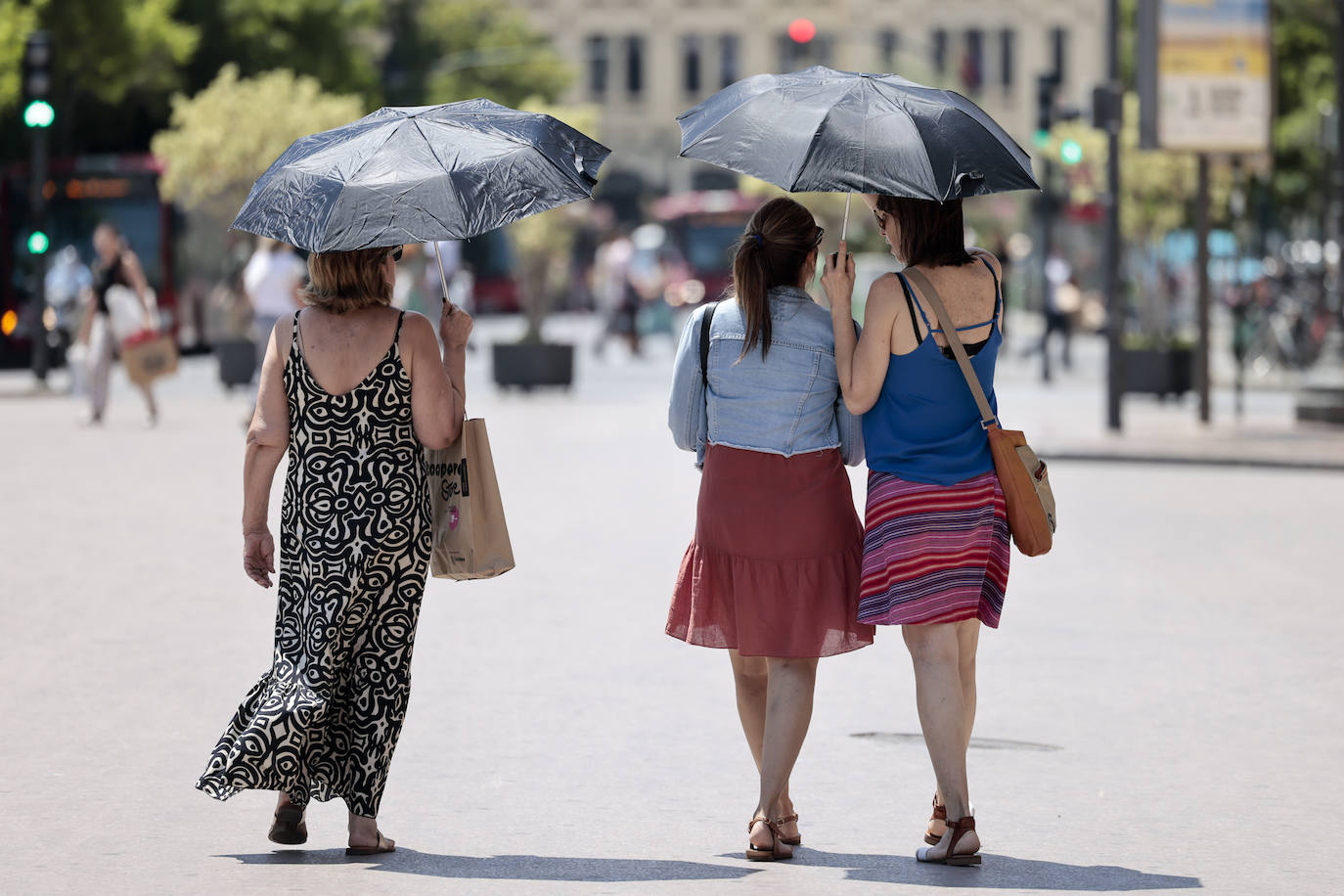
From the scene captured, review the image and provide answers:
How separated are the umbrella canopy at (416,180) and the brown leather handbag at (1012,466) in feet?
3.08

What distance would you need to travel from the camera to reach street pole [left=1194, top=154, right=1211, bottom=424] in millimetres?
20422

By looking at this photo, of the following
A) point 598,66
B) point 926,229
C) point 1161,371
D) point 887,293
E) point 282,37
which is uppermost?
point 598,66

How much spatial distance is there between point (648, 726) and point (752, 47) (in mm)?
76861

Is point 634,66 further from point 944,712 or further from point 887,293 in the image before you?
point 944,712

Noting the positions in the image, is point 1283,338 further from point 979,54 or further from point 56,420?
point 979,54

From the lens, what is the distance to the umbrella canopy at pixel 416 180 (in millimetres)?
5688

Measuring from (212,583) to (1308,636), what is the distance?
5.00m

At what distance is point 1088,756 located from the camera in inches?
287

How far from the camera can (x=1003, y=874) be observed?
225 inches

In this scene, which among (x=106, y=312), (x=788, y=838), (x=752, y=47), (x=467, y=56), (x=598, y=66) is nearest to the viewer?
(x=788, y=838)

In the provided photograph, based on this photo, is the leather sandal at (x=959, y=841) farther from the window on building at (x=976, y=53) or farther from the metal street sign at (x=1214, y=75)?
the window on building at (x=976, y=53)

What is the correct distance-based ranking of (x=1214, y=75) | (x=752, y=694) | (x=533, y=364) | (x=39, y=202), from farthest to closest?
(x=533, y=364) < (x=39, y=202) < (x=1214, y=75) < (x=752, y=694)

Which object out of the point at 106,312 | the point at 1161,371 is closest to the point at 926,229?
the point at 106,312

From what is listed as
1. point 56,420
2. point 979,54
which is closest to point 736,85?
point 56,420
